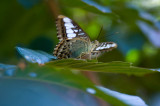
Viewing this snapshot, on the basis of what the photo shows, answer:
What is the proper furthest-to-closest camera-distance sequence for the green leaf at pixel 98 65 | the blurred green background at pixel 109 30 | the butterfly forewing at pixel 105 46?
the blurred green background at pixel 109 30
the butterfly forewing at pixel 105 46
the green leaf at pixel 98 65

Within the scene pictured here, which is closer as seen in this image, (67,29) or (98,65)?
(98,65)

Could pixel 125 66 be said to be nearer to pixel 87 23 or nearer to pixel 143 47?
pixel 143 47

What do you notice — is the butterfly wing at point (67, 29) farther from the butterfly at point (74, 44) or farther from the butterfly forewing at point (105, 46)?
the butterfly forewing at point (105, 46)

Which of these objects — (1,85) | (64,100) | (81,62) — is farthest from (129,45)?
(81,62)

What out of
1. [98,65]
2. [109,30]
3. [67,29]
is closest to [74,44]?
[67,29]

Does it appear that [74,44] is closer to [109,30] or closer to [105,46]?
[105,46]

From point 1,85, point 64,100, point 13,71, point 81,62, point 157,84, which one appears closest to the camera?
point 81,62

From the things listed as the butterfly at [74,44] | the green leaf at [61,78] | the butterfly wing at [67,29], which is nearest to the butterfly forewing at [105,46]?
the butterfly at [74,44]
